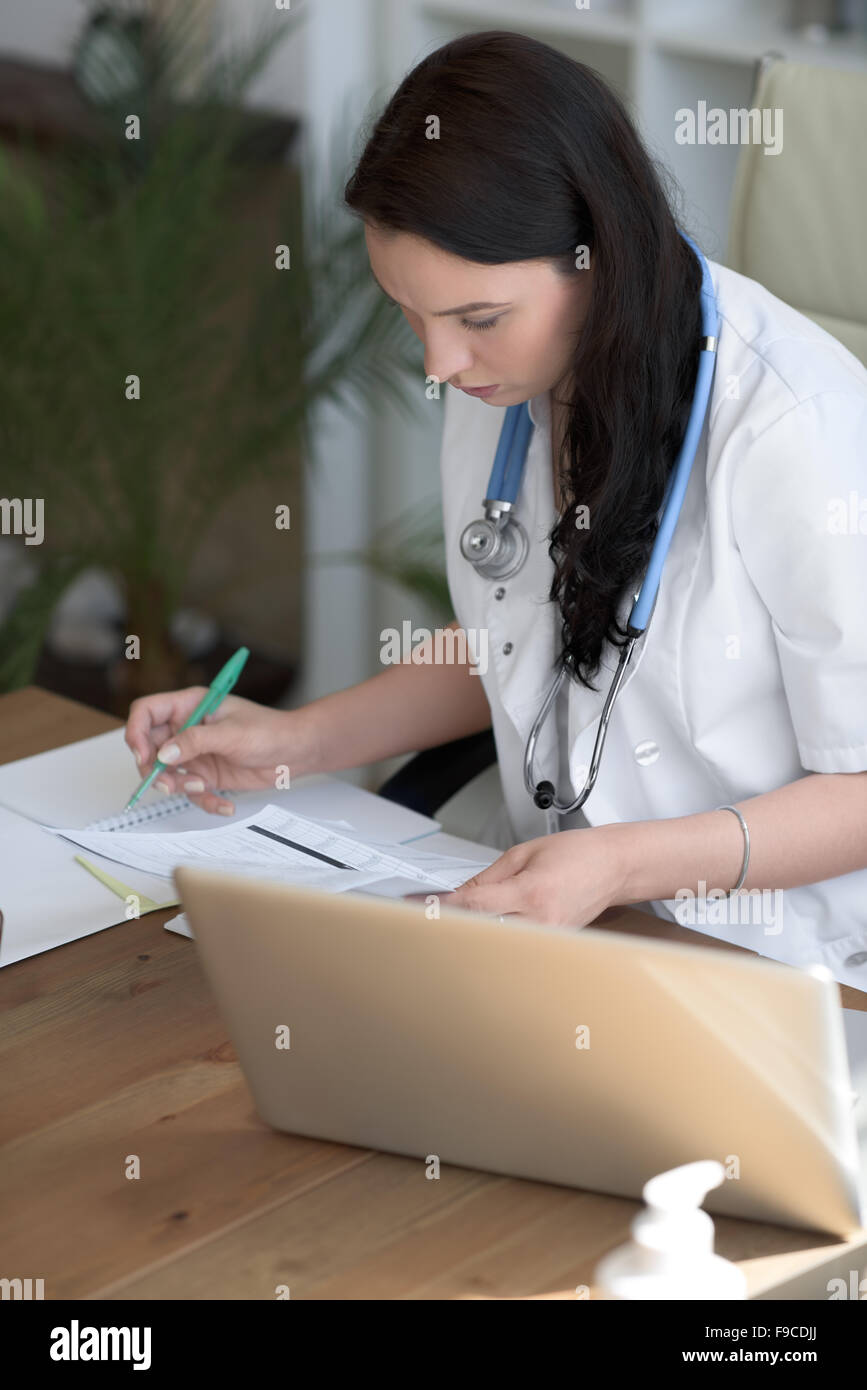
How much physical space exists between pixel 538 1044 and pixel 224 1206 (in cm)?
23

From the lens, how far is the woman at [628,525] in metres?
1.20

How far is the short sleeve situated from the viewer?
1261 mm

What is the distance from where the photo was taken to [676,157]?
8.29 feet

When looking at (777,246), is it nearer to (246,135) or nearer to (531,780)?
(531,780)

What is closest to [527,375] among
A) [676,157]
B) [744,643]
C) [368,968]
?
[744,643]

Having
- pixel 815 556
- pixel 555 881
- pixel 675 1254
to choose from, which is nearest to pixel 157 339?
pixel 815 556

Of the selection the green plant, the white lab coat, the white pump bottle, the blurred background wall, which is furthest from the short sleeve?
the green plant

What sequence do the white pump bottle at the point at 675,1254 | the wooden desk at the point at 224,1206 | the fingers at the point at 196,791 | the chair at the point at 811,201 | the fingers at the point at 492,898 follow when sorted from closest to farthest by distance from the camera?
the white pump bottle at the point at 675,1254 < the wooden desk at the point at 224,1206 < the fingers at the point at 492,898 < the fingers at the point at 196,791 < the chair at the point at 811,201

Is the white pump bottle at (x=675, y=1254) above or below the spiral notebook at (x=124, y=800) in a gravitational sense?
below

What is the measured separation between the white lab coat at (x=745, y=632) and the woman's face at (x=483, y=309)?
17 cm

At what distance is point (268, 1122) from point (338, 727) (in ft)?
2.18

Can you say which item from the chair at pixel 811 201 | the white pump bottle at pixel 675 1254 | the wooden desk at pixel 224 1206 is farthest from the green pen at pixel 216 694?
the white pump bottle at pixel 675 1254

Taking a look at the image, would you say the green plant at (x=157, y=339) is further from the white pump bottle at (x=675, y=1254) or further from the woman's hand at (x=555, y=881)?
the white pump bottle at (x=675, y=1254)

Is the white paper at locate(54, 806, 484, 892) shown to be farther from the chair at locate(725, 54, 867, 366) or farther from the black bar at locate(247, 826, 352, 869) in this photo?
the chair at locate(725, 54, 867, 366)
